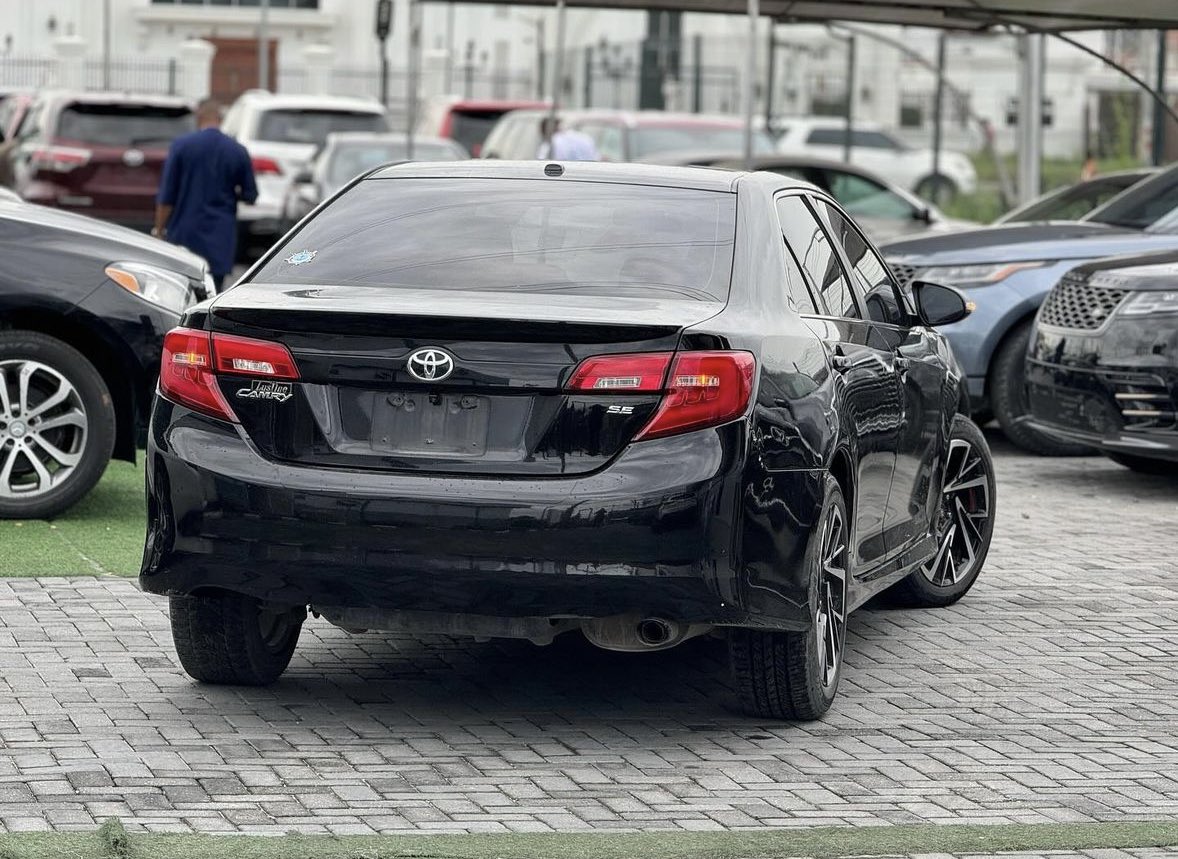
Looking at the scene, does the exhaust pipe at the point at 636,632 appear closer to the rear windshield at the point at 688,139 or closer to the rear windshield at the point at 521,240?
the rear windshield at the point at 521,240

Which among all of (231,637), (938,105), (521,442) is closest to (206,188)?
(231,637)

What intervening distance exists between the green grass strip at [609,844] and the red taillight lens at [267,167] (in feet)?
67.1

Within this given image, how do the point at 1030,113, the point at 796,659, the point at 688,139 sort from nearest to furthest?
the point at 796,659 → the point at 1030,113 → the point at 688,139

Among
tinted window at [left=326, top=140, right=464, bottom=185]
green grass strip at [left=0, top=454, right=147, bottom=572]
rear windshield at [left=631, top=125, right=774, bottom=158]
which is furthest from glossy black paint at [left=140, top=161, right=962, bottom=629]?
rear windshield at [left=631, top=125, right=774, bottom=158]

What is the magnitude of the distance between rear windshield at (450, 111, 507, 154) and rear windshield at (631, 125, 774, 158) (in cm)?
741

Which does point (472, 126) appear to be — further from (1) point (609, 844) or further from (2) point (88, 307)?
(1) point (609, 844)

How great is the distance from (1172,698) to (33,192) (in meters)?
18.5

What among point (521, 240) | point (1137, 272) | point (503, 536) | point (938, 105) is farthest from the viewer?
point (938, 105)

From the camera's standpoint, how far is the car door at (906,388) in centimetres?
718

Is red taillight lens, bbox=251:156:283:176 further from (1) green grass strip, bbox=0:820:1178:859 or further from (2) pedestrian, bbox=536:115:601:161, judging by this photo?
(1) green grass strip, bbox=0:820:1178:859

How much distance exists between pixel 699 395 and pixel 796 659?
87 cm

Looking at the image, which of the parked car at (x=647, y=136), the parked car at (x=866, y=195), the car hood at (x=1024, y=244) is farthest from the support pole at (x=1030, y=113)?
the car hood at (x=1024, y=244)

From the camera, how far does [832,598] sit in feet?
20.9

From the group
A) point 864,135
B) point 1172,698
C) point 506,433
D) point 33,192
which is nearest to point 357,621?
point 506,433
